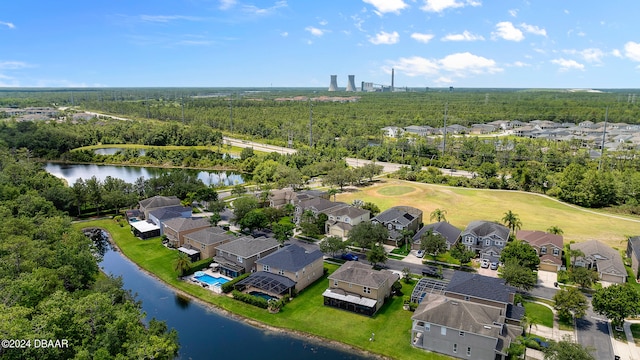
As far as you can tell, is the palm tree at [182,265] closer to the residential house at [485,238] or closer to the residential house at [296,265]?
the residential house at [296,265]

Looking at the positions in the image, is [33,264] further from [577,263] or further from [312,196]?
[577,263]

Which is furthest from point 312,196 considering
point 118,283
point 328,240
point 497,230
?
point 118,283

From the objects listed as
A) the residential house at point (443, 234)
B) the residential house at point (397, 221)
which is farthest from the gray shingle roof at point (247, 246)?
the residential house at point (443, 234)

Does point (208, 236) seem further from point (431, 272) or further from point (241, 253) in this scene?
point (431, 272)

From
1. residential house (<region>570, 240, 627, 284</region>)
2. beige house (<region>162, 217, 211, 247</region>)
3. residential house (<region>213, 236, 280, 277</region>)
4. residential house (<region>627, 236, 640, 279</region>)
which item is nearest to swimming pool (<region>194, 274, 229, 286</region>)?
residential house (<region>213, 236, 280, 277</region>)

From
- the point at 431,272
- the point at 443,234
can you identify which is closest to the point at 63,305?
the point at 431,272

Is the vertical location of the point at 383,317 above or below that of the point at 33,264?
below

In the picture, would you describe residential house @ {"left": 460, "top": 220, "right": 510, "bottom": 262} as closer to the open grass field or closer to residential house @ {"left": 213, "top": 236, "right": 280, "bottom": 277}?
the open grass field

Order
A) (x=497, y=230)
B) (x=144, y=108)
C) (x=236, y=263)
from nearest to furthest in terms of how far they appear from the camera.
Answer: (x=236, y=263) < (x=497, y=230) < (x=144, y=108)
